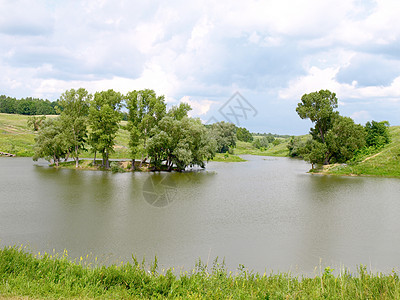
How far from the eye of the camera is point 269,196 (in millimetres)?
34375

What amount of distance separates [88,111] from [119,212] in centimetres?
3861

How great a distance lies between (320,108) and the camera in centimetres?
5622

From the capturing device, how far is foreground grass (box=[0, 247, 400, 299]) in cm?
923

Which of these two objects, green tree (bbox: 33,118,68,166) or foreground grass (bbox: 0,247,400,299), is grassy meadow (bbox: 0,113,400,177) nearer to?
green tree (bbox: 33,118,68,166)

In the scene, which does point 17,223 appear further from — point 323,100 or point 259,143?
point 259,143

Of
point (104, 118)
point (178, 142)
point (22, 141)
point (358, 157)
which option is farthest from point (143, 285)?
point (22, 141)

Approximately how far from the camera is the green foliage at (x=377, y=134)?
60028 mm

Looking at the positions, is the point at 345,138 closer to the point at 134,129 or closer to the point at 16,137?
the point at 134,129

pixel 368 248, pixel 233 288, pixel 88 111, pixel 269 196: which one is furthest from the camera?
pixel 88 111

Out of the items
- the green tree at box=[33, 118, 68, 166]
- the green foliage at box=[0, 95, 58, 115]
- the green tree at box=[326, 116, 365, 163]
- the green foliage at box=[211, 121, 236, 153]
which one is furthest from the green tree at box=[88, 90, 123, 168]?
the green foliage at box=[0, 95, 58, 115]

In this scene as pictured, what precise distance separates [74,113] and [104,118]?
804 centimetres

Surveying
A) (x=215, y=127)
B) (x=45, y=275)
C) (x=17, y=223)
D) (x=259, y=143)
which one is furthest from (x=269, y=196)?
(x=259, y=143)

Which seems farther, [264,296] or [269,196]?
[269,196]

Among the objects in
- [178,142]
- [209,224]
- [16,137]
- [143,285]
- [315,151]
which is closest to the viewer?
[143,285]
